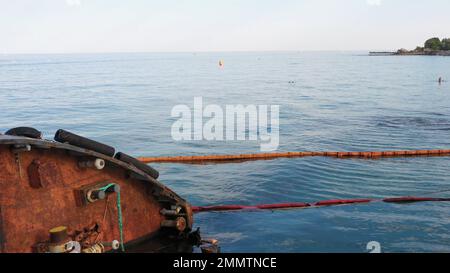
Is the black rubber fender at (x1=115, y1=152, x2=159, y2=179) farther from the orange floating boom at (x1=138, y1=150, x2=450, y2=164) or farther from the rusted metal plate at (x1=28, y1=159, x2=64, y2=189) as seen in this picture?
the orange floating boom at (x1=138, y1=150, x2=450, y2=164)

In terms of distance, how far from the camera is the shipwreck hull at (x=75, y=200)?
7.12 metres

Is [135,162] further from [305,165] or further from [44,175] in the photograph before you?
[305,165]

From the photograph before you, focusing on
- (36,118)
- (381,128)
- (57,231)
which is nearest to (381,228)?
(57,231)

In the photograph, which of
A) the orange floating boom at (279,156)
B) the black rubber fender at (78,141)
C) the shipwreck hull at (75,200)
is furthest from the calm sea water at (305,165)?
the black rubber fender at (78,141)

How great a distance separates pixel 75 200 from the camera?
8.27 metres

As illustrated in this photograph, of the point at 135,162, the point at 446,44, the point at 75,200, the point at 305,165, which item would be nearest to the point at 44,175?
the point at 75,200
